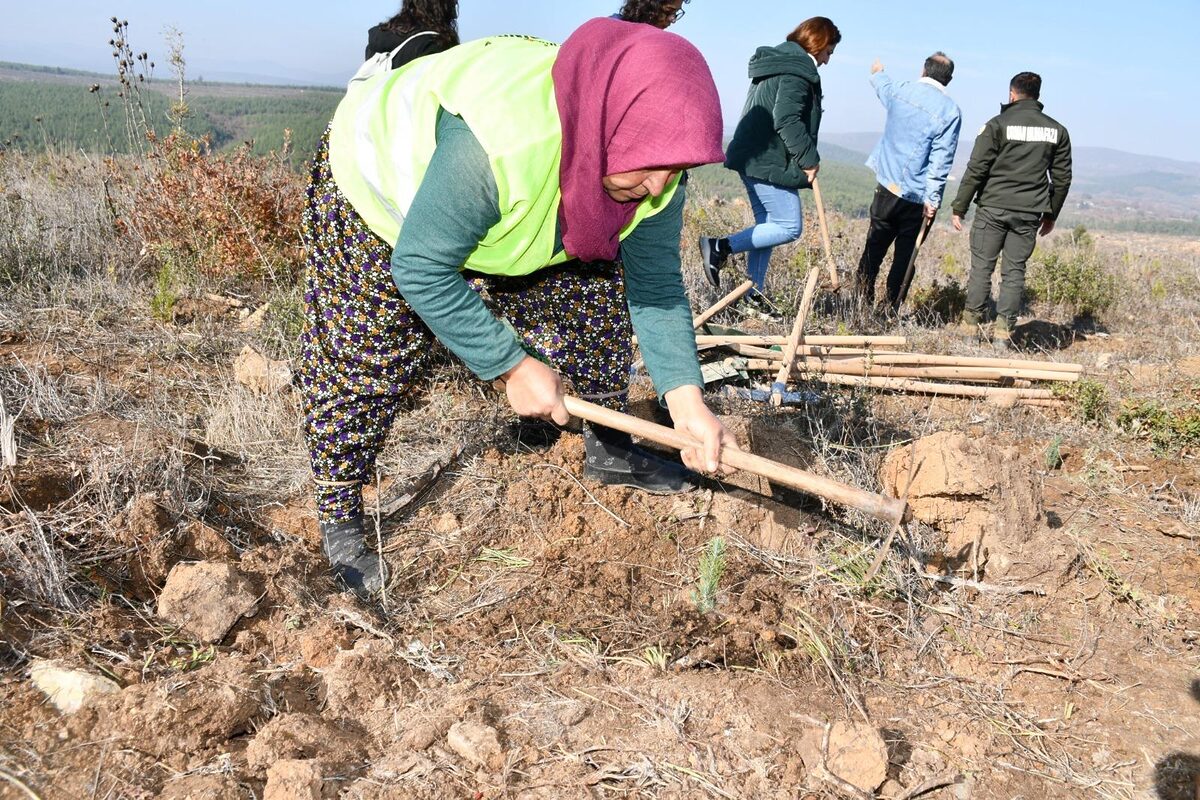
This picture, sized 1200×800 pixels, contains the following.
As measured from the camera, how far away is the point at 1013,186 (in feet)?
17.4

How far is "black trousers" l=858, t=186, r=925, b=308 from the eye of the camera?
18.3 feet

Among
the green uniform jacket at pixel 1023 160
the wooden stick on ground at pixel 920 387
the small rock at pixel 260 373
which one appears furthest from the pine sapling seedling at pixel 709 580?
the green uniform jacket at pixel 1023 160

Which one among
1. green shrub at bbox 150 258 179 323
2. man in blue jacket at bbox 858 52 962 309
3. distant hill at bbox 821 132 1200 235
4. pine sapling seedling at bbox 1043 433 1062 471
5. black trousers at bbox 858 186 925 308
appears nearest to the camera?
pine sapling seedling at bbox 1043 433 1062 471

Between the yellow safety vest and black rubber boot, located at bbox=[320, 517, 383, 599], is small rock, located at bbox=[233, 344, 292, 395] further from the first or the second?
the yellow safety vest

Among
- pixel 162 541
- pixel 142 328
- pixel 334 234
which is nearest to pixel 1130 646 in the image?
pixel 334 234

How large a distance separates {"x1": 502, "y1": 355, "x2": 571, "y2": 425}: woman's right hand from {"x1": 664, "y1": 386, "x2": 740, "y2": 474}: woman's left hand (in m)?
0.37

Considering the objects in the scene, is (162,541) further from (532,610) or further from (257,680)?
(532,610)

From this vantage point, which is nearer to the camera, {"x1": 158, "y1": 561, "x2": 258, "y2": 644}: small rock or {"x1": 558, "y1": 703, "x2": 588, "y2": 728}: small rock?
{"x1": 558, "y1": 703, "x2": 588, "y2": 728}: small rock

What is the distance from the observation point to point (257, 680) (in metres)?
1.79

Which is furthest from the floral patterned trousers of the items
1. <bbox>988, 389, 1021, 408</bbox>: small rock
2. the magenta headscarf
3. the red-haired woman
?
the red-haired woman

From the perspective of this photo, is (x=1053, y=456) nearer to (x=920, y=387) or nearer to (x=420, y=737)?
(x=920, y=387)

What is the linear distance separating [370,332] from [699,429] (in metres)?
0.96

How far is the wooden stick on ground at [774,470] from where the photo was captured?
186 centimetres

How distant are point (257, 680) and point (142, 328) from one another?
293 cm
